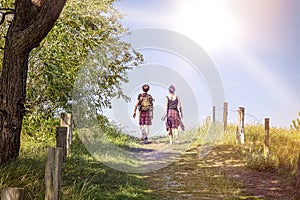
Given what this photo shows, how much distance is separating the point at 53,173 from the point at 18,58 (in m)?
3.27

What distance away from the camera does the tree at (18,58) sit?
7648mm

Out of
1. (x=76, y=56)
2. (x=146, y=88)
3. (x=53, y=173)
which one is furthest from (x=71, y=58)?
(x=53, y=173)

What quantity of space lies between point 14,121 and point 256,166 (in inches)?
279

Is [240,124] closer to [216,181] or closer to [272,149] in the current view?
[272,149]

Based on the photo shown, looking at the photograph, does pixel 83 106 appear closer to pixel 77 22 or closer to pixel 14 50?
pixel 77 22

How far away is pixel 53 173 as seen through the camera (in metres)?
5.66

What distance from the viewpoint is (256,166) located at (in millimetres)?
11086

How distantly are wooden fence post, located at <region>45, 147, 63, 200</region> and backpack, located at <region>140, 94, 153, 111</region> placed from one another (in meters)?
10.1

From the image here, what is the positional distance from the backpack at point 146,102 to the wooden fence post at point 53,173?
1013cm

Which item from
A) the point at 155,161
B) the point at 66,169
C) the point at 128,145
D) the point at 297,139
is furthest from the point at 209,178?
the point at 297,139

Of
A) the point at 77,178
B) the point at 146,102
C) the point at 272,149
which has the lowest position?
the point at 77,178

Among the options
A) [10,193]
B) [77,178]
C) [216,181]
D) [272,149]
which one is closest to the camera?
[10,193]

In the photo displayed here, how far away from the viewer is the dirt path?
8.79 metres

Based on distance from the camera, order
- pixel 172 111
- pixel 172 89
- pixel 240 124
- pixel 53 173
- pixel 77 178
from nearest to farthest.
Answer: pixel 53 173 → pixel 77 178 → pixel 240 124 → pixel 172 89 → pixel 172 111
